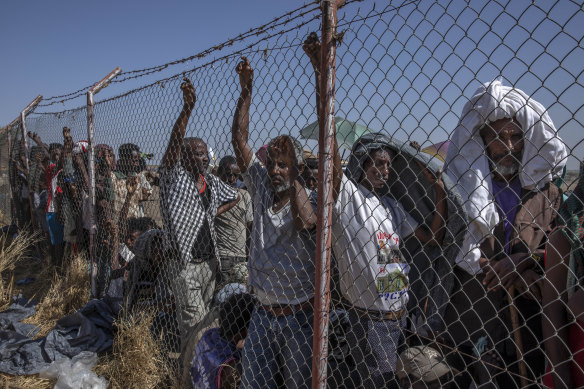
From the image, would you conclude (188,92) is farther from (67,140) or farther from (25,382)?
(67,140)

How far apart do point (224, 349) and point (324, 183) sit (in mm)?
1592

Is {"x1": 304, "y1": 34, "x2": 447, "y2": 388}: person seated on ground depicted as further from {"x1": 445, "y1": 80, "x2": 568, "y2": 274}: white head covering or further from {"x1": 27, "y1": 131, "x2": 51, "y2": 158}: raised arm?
{"x1": 27, "y1": 131, "x2": 51, "y2": 158}: raised arm

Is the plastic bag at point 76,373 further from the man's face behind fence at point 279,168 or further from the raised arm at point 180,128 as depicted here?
the man's face behind fence at point 279,168

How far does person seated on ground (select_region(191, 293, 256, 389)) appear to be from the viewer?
2.69 metres

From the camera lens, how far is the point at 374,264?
2.15m

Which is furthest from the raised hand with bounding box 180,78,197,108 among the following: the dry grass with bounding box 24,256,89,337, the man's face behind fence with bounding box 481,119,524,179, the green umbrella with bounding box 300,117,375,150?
the dry grass with bounding box 24,256,89,337

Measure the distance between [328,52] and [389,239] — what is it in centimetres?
100

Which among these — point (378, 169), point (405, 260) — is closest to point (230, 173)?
point (378, 169)

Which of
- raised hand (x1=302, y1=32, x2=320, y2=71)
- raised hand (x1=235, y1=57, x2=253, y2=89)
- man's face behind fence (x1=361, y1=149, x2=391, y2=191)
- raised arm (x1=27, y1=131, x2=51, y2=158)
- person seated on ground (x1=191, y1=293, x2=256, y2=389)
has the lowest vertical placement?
person seated on ground (x1=191, y1=293, x2=256, y2=389)

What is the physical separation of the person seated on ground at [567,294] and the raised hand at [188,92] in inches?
95.7

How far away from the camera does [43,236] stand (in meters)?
7.21

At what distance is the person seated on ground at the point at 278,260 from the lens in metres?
2.30

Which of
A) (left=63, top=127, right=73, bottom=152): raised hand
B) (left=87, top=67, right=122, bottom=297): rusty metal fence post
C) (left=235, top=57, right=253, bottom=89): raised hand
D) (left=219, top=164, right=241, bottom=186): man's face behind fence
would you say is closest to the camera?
(left=235, top=57, right=253, bottom=89): raised hand

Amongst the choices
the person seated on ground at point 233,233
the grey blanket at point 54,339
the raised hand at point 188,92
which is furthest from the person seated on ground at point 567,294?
the grey blanket at point 54,339
